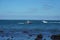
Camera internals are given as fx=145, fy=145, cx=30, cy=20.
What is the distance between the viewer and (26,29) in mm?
1937

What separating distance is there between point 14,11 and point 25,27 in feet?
0.85

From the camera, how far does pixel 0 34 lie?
191 centimetres

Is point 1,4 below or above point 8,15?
above

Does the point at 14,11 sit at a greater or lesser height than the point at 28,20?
greater

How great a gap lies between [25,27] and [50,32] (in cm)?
34

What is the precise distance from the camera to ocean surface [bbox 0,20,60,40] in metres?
1.89

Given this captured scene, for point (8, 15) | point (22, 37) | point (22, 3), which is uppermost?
point (22, 3)

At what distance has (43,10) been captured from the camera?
1.95 meters

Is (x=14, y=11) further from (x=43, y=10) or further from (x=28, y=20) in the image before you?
(x=43, y=10)

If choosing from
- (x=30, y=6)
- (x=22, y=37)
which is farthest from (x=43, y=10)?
(x=22, y=37)

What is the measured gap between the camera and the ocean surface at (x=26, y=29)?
1889 mm

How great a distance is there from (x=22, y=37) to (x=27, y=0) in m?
0.50

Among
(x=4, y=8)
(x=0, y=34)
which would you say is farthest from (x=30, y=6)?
(x=0, y=34)

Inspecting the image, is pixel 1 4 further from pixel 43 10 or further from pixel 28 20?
pixel 43 10
